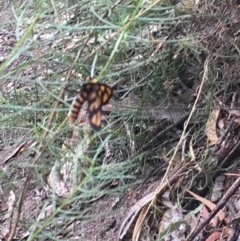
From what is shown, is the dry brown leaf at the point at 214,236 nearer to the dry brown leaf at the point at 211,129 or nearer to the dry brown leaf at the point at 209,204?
the dry brown leaf at the point at 209,204

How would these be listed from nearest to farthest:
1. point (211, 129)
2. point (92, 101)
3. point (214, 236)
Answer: point (92, 101) → point (214, 236) → point (211, 129)

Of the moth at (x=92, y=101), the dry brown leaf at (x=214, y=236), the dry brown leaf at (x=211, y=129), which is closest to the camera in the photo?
the moth at (x=92, y=101)

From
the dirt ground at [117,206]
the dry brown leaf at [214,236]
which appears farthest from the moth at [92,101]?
the dry brown leaf at [214,236]

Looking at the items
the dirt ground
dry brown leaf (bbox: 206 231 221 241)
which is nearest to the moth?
the dirt ground

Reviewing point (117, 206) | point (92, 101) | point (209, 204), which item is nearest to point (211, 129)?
point (209, 204)

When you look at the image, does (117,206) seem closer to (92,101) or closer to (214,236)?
(214,236)

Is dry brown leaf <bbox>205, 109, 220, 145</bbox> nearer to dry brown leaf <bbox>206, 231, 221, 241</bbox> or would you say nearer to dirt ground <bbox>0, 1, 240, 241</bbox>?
dirt ground <bbox>0, 1, 240, 241</bbox>

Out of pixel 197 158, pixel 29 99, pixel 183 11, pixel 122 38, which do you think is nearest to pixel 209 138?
pixel 197 158

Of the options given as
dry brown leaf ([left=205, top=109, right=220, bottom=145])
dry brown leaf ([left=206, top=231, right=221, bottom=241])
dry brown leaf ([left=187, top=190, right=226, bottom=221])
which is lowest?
dry brown leaf ([left=206, top=231, right=221, bottom=241])

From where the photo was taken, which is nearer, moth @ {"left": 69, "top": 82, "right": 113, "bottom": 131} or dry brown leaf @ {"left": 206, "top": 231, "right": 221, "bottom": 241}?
moth @ {"left": 69, "top": 82, "right": 113, "bottom": 131}
